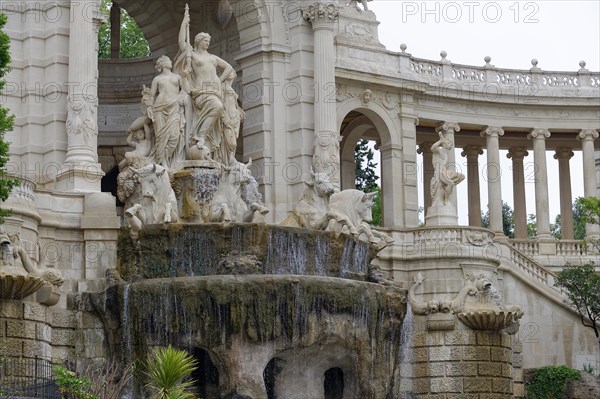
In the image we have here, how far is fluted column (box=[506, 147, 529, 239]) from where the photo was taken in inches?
2559

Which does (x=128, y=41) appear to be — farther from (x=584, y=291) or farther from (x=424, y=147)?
(x=584, y=291)

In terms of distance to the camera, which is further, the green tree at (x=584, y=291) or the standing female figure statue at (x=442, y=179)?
the green tree at (x=584, y=291)

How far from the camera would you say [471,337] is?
4794cm

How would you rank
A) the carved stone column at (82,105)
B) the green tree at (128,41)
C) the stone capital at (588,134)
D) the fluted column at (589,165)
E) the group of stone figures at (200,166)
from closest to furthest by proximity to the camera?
the group of stone figures at (200,166) < the carved stone column at (82,105) < the fluted column at (589,165) < the stone capital at (588,134) < the green tree at (128,41)

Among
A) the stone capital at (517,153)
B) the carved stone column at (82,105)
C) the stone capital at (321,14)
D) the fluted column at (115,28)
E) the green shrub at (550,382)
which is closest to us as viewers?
the carved stone column at (82,105)

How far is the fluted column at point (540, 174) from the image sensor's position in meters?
62.3

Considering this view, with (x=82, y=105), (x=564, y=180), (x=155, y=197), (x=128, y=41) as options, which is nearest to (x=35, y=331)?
(x=155, y=197)

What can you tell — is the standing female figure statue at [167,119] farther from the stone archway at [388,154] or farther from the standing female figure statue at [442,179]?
the stone archway at [388,154]

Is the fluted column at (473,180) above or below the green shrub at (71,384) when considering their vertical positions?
above

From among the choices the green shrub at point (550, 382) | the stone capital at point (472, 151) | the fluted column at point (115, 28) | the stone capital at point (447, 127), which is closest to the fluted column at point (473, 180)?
the stone capital at point (472, 151)

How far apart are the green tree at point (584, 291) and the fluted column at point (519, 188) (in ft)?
33.8

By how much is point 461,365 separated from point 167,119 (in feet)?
39.6

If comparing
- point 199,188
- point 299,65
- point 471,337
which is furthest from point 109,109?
→ point 471,337

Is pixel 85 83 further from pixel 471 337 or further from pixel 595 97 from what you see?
pixel 595 97
